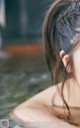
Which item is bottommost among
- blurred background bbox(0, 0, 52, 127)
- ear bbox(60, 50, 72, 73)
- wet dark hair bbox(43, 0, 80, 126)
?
ear bbox(60, 50, 72, 73)

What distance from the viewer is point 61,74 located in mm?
2041

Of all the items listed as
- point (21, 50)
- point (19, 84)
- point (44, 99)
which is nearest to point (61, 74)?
point (44, 99)

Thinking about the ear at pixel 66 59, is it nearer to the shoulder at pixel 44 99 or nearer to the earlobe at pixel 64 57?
the earlobe at pixel 64 57

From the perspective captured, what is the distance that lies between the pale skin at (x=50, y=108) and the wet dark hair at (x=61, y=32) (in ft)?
0.11

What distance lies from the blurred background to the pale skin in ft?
1.88

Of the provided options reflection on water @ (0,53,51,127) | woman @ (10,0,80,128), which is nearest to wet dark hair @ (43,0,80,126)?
woman @ (10,0,80,128)

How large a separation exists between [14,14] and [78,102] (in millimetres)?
6673

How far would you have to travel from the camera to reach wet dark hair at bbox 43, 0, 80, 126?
74.7 inches

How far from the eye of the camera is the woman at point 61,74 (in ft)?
6.01

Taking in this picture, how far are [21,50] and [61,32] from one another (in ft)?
16.6

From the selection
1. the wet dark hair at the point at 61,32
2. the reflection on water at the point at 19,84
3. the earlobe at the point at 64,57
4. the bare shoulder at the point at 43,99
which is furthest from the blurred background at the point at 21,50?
the earlobe at the point at 64,57

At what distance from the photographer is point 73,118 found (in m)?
1.98

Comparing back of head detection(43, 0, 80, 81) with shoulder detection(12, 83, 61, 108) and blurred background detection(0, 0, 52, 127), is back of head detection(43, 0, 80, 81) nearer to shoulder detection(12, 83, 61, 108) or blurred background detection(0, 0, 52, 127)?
shoulder detection(12, 83, 61, 108)

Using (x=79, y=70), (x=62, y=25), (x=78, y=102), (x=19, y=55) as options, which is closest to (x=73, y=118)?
(x=78, y=102)
